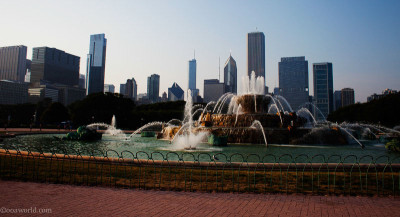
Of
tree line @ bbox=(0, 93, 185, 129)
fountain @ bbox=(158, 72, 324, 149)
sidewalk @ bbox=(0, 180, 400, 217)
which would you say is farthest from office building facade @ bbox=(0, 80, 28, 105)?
sidewalk @ bbox=(0, 180, 400, 217)

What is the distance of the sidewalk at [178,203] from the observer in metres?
6.22

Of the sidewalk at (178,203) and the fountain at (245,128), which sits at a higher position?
the fountain at (245,128)

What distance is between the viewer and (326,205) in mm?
6867

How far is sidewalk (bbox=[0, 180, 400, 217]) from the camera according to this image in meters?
6.22

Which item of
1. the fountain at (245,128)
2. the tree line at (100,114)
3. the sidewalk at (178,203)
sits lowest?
the sidewalk at (178,203)

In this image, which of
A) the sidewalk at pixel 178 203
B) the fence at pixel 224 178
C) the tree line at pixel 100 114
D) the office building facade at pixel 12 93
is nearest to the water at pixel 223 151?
the fence at pixel 224 178

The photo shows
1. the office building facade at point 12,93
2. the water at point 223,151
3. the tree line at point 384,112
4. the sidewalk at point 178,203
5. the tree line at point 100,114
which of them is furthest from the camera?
the office building facade at point 12,93

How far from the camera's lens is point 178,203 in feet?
22.6

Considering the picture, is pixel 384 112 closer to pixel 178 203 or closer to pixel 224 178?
pixel 224 178

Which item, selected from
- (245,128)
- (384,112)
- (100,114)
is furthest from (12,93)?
(384,112)

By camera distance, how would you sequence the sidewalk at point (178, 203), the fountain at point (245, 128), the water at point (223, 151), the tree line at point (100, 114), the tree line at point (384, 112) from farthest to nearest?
1. the tree line at point (100, 114)
2. the tree line at point (384, 112)
3. the fountain at point (245, 128)
4. the water at point (223, 151)
5. the sidewalk at point (178, 203)

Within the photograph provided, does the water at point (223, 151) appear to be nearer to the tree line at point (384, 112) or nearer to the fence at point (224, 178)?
the fence at point (224, 178)

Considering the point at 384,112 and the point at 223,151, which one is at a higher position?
the point at 384,112

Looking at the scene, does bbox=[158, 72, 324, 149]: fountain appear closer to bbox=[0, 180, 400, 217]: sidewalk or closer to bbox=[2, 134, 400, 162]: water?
bbox=[2, 134, 400, 162]: water
